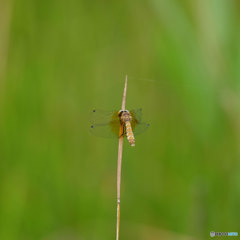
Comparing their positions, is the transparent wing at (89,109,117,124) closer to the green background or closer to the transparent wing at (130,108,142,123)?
the transparent wing at (130,108,142,123)

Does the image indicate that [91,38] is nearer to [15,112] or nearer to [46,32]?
[46,32]

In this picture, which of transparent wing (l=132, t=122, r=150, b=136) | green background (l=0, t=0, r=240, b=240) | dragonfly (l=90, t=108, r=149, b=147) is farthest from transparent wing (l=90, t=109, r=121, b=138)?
green background (l=0, t=0, r=240, b=240)

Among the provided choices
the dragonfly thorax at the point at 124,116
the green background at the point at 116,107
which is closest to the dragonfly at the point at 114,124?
the dragonfly thorax at the point at 124,116

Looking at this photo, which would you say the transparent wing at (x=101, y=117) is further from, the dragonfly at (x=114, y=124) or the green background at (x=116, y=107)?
the green background at (x=116, y=107)

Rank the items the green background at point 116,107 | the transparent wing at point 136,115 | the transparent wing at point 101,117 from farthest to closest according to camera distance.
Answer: the transparent wing at point 136,115
the transparent wing at point 101,117
the green background at point 116,107

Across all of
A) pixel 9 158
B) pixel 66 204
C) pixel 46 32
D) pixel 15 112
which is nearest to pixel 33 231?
pixel 66 204

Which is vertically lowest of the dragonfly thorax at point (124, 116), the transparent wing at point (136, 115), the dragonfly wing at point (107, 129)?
the dragonfly wing at point (107, 129)
